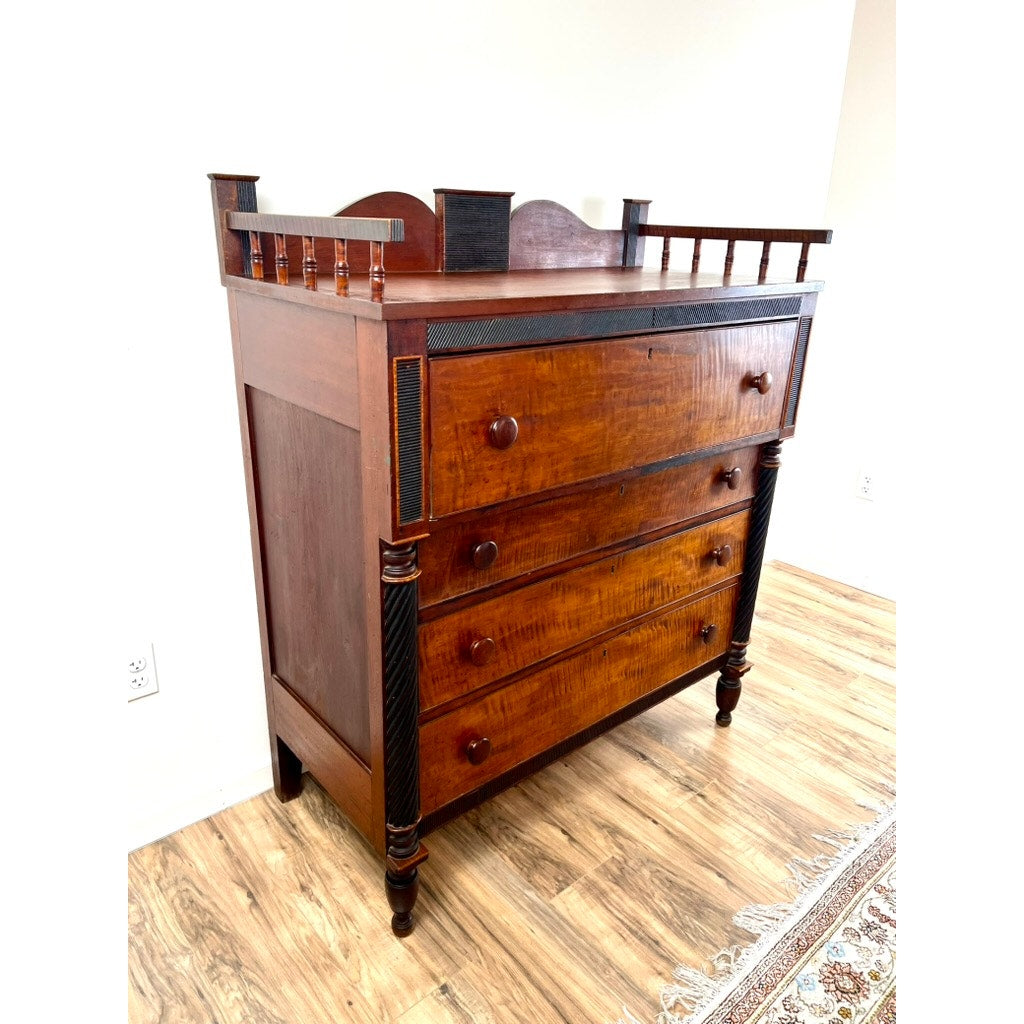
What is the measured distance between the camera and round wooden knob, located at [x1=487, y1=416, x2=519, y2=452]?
1.02 meters

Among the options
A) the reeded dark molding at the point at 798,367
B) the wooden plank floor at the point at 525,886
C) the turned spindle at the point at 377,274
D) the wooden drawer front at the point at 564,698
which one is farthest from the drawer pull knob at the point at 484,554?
the reeded dark molding at the point at 798,367

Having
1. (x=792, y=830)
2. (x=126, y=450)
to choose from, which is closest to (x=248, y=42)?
(x=126, y=450)

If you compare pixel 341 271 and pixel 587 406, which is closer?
pixel 341 271

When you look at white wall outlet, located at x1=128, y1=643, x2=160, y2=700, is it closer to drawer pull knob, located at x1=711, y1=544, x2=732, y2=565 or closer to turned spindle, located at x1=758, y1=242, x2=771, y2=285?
drawer pull knob, located at x1=711, y1=544, x2=732, y2=565

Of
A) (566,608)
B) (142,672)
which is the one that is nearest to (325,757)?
(142,672)

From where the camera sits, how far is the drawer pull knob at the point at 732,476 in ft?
5.01

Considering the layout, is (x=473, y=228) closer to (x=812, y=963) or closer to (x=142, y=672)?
(x=142, y=672)

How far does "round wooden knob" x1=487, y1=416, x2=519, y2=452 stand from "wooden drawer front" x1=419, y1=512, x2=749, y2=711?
0.93 feet

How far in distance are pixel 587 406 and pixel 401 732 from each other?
1.89 feet

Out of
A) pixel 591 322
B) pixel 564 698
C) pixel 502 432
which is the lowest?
pixel 564 698

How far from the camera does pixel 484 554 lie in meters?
1.13

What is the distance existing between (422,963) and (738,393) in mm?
1165

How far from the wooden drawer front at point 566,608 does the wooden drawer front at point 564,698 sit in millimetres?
48

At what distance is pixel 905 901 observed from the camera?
1.41 feet
